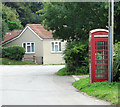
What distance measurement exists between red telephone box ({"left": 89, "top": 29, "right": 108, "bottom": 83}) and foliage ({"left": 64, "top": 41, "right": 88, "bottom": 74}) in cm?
596

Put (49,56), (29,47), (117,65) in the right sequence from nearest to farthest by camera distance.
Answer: (117,65)
(49,56)
(29,47)

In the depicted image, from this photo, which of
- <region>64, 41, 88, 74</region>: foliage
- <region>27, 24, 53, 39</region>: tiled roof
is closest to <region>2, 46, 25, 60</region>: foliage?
<region>27, 24, 53, 39</region>: tiled roof

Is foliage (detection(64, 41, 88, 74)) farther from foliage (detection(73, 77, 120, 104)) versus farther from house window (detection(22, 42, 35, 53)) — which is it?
house window (detection(22, 42, 35, 53))

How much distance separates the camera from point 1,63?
119 feet

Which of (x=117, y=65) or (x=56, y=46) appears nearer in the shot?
(x=117, y=65)

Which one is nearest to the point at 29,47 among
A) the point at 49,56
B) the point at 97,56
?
the point at 49,56

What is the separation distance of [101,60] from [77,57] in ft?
22.7

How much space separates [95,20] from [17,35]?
943 inches

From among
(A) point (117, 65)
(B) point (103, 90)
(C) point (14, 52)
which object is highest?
(C) point (14, 52)

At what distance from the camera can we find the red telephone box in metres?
13.0

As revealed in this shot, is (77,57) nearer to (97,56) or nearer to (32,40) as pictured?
(97,56)

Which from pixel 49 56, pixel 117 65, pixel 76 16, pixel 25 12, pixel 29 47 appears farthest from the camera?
pixel 25 12

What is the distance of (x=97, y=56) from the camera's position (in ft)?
43.5

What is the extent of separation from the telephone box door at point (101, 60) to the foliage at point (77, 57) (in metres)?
5.97
